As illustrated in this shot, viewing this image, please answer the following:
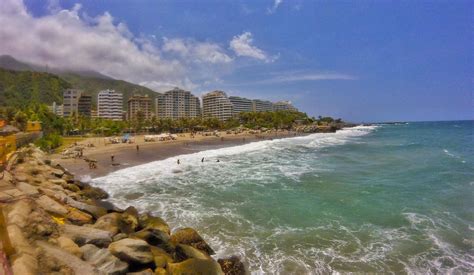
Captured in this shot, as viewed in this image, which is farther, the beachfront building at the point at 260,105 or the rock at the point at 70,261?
the beachfront building at the point at 260,105

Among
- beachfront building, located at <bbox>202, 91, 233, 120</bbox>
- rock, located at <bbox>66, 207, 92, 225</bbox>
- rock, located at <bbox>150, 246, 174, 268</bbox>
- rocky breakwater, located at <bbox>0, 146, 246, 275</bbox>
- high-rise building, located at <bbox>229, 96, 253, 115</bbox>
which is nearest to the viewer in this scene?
rocky breakwater, located at <bbox>0, 146, 246, 275</bbox>

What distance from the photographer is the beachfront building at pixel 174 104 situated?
148m

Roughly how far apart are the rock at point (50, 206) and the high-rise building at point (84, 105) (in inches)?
5015

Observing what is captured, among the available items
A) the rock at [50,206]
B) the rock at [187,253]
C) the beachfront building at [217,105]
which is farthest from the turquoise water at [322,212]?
the beachfront building at [217,105]

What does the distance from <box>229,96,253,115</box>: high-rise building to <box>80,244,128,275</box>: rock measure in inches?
5965

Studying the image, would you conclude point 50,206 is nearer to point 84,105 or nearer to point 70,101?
point 70,101

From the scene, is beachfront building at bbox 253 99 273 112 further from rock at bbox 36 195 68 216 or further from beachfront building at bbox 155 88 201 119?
rock at bbox 36 195 68 216

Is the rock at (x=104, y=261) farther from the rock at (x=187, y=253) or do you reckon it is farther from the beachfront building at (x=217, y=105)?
the beachfront building at (x=217, y=105)

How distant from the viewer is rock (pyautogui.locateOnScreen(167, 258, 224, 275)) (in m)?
7.31

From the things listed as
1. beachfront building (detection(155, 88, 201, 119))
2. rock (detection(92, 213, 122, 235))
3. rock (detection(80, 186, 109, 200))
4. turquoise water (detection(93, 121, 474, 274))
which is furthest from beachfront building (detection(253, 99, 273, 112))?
rock (detection(92, 213, 122, 235))

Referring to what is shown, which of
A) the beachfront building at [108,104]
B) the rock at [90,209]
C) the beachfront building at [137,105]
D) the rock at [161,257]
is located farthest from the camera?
the beachfront building at [137,105]

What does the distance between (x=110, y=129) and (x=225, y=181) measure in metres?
64.1

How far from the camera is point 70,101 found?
118 meters

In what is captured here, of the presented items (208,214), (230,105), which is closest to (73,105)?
(230,105)
